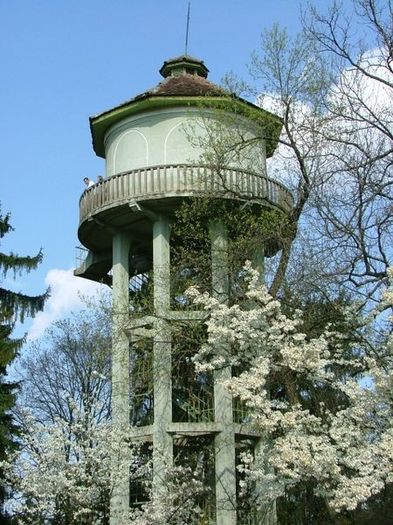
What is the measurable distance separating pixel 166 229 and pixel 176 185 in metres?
1.15

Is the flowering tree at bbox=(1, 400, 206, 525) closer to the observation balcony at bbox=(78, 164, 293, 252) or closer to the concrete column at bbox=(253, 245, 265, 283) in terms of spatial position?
the concrete column at bbox=(253, 245, 265, 283)

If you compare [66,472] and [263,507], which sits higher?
[66,472]

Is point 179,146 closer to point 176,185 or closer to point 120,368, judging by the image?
point 176,185

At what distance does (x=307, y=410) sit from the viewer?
13.0 meters

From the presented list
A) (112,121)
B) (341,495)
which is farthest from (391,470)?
(112,121)

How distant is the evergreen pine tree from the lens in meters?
18.2

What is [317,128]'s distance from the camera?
15164mm

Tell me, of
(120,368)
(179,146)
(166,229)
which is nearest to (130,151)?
(179,146)

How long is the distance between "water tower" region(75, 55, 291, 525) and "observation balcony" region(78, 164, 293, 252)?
27 millimetres

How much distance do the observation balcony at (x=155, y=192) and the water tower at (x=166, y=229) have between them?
3 cm

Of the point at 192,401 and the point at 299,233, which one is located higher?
the point at 299,233

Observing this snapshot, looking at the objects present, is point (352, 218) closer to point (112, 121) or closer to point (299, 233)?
point (299, 233)

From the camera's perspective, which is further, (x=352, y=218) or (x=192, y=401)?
(x=192, y=401)

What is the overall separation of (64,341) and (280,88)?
1563 cm
